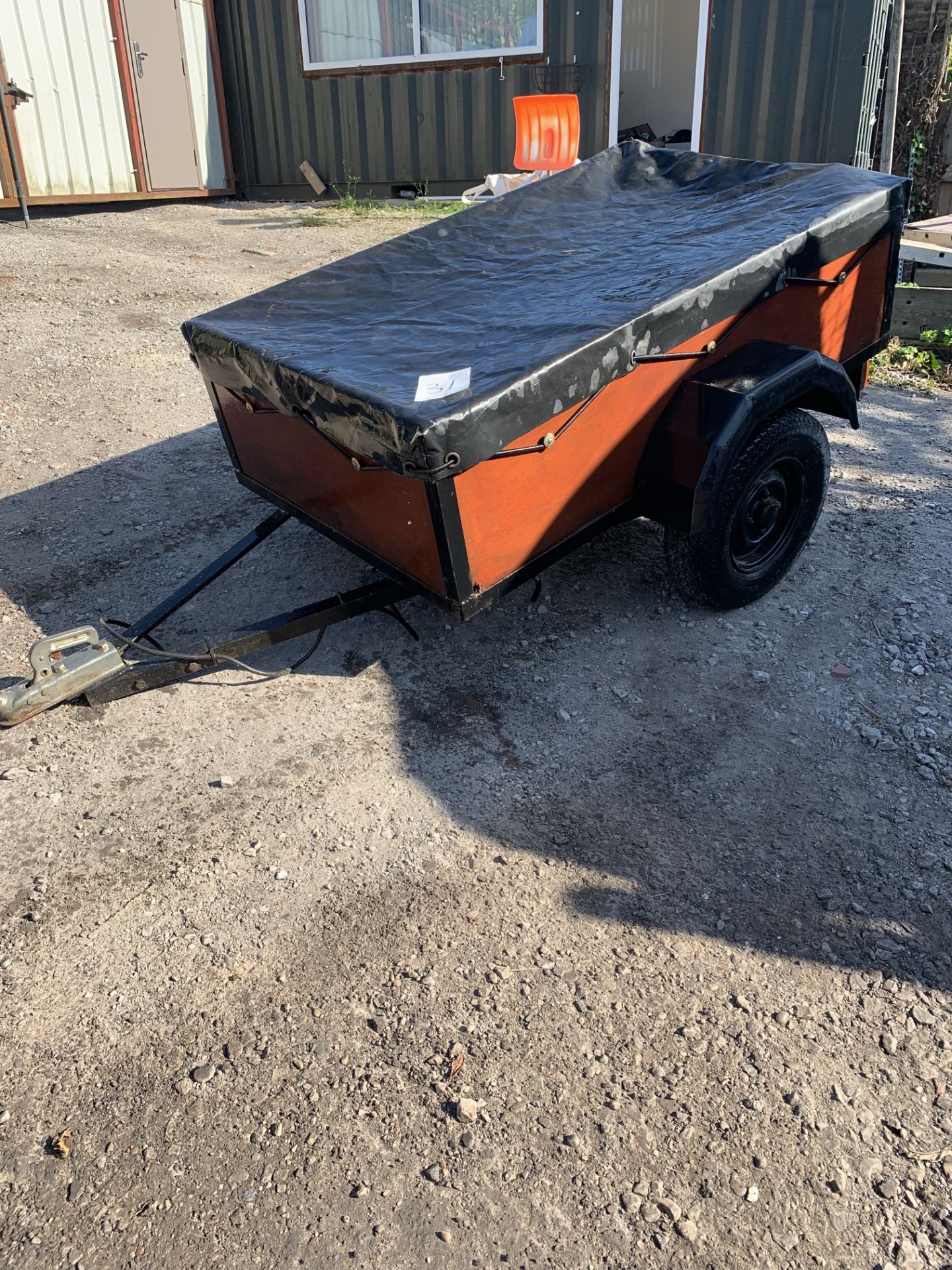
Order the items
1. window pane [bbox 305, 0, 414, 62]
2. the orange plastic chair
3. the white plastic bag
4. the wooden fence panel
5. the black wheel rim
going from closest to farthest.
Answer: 1. the black wheel rim
2. the wooden fence panel
3. the white plastic bag
4. the orange plastic chair
5. window pane [bbox 305, 0, 414, 62]

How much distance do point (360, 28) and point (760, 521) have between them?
409 inches

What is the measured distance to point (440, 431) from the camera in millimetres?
2516

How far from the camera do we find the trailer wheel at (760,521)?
3.40 meters

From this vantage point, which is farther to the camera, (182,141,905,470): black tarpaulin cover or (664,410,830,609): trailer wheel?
(664,410,830,609): trailer wheel

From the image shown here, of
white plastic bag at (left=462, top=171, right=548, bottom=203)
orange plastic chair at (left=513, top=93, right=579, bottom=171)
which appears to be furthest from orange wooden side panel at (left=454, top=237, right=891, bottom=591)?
orange plastic chair at (left=513, top=93, right=579, bottom=171)

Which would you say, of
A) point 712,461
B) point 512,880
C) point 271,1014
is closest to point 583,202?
point 712,461

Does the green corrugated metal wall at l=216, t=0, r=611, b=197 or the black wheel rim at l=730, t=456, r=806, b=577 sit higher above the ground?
the green corrugated metal wall at l=216, t=0, r=611, b=197

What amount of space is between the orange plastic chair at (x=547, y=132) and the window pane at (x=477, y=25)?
187 centimetres

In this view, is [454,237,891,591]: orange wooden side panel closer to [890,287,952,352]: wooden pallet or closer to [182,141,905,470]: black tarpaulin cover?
[182,141,905,470]: black tarpaulin cover

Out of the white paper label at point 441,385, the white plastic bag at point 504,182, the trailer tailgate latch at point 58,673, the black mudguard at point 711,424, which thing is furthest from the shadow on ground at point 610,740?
the white plastic bag at point 504,182

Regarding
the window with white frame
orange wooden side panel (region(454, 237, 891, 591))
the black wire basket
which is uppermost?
the window with white frame

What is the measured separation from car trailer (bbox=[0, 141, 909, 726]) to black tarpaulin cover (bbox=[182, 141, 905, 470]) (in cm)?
1

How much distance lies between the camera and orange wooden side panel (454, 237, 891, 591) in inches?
111

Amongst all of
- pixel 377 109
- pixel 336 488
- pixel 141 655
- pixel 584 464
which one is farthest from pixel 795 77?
pixel 141 655
